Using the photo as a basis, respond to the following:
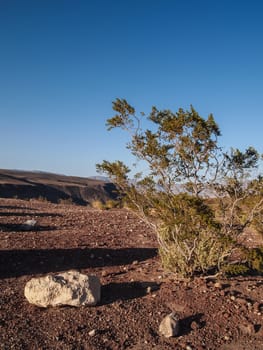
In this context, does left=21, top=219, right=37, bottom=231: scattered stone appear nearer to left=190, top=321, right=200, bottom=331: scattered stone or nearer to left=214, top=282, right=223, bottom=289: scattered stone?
left=214, top=282, right=223, bottom=289: scattered stone

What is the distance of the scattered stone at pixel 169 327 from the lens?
171 inches

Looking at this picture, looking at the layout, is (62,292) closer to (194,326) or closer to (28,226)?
(194,326)

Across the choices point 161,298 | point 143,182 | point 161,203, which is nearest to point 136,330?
point 161,298

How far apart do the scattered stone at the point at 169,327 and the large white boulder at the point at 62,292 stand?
1067 millimetres

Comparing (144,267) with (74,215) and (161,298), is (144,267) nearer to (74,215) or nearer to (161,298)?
(161,298)

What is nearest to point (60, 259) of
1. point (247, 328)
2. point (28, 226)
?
point (28, 226)

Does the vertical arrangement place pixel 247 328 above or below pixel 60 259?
below

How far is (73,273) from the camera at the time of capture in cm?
524

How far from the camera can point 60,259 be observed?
705cm

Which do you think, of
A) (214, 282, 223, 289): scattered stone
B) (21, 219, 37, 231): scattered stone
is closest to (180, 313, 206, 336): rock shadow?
(214, 282, 223, 289): scattered stone

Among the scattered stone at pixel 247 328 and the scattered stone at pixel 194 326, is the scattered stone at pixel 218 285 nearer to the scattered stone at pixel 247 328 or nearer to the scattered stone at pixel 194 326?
the scattered stone at pixel 247 328

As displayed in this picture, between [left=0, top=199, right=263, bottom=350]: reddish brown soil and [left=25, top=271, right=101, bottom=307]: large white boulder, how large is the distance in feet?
0.35

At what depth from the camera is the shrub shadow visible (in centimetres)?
650

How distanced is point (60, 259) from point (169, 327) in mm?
3280
